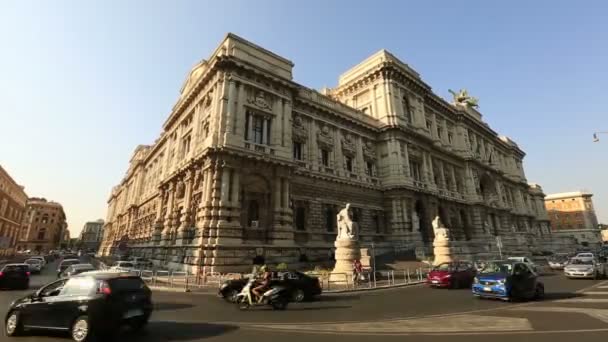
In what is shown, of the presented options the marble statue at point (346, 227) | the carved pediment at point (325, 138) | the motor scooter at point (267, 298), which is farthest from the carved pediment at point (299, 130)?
the motor scooter at point (267, 298)

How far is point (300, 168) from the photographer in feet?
87.2

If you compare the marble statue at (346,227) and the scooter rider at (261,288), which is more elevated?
the marble statue at (346,227)

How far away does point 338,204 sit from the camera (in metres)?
28.3

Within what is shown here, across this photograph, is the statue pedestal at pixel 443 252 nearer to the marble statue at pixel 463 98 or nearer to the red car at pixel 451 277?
the red car at pixel 451 277

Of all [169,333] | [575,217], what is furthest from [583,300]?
[575,217]

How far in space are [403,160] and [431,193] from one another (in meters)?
5.67

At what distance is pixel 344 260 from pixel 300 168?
11139mm

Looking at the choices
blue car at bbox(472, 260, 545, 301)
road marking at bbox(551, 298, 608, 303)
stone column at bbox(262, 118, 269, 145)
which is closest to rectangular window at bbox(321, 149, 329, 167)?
stone column at bbox(262, 118, 269, 145)

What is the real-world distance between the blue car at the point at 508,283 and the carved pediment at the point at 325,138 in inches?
767

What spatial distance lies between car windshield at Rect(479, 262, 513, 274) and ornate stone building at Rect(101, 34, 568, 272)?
1324 centimetres

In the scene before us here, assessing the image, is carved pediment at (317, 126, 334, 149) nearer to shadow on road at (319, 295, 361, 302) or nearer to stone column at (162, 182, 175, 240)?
stone column at (162, 182, 175, 240)

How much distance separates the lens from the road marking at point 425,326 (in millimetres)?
6992

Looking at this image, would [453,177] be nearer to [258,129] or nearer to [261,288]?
[258,129]

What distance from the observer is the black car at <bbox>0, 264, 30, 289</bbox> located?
15.9 m
